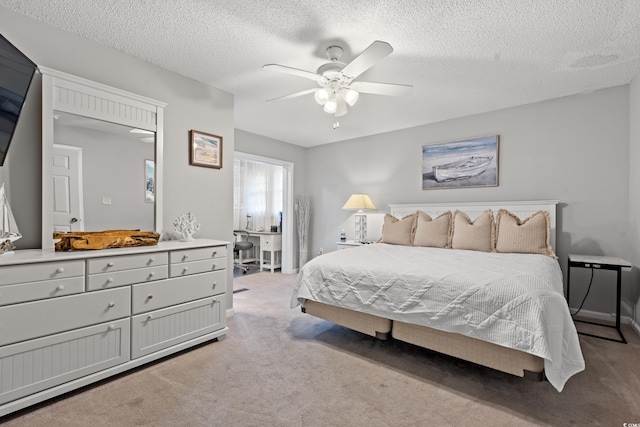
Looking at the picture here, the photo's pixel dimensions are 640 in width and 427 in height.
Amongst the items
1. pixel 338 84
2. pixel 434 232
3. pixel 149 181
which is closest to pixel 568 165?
pixel 434 232

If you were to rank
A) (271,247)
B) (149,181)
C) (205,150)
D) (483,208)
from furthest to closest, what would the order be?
(271,247), (483,208), (205,150), (149,181)

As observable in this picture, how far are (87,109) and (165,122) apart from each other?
2.02ft

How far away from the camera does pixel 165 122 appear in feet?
9.46

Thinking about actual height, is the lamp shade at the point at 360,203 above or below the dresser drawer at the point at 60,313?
above

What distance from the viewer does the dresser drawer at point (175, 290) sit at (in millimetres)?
2219

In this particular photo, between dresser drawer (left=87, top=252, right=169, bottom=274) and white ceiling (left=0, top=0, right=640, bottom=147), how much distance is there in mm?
1664

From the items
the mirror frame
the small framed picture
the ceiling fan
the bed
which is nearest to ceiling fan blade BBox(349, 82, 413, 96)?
the ceiling fan

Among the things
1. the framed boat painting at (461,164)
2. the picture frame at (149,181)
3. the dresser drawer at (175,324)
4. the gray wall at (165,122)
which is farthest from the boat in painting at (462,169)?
the picture frame at (149,181)

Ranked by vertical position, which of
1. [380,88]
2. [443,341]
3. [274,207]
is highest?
[380,88]

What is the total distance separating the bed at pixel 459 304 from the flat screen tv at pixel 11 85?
91.1 inches

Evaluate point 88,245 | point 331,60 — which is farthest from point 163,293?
point 331,60

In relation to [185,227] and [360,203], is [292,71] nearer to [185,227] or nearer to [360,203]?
[185,227]

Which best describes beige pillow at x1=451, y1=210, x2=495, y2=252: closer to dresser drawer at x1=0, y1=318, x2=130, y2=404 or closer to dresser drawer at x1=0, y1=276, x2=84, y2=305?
dresser drawer at x1=0, y1=318, x2=130, y2=404

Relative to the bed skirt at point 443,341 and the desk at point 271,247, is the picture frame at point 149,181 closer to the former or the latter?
the bed skirt at point 443,341
